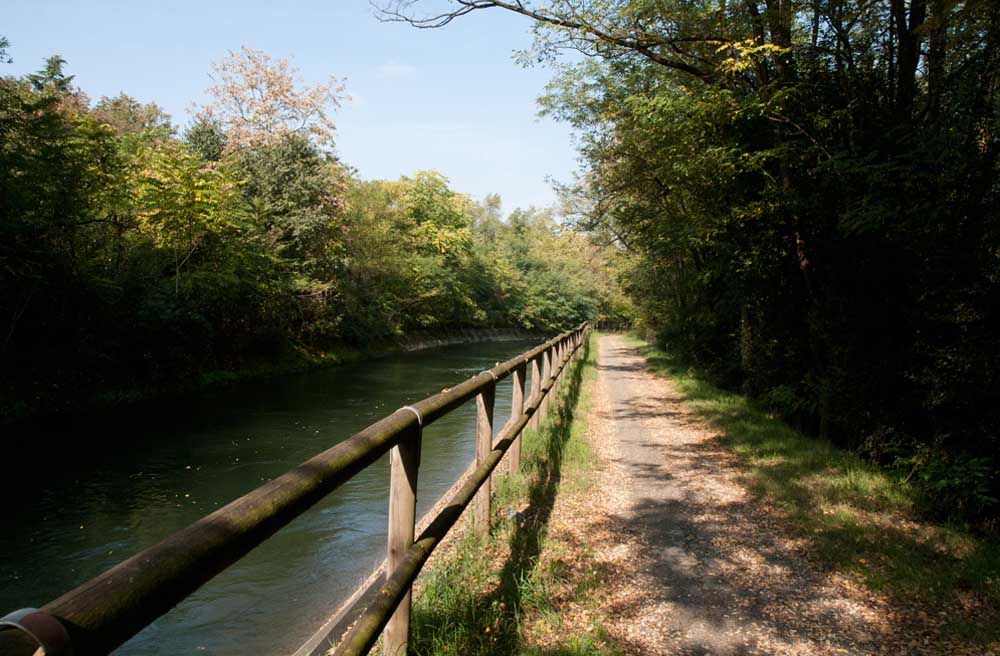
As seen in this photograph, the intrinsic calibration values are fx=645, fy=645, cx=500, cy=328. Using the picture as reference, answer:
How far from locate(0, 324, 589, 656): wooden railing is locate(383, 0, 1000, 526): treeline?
4.00 meters

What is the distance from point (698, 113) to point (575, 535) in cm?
579

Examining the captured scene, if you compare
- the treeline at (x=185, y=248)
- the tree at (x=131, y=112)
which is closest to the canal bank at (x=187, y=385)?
the treeline at (x=185, y=248)

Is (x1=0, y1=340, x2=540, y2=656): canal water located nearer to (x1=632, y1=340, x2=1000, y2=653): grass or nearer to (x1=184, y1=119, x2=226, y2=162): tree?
(x1=632, y1=340, x2=1000, y2=653): grass

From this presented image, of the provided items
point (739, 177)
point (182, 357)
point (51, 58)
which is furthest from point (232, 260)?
point (739, 177)

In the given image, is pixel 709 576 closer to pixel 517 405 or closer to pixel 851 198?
pixel 517 405

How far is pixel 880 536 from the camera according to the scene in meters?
4.81

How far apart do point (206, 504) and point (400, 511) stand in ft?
20.7

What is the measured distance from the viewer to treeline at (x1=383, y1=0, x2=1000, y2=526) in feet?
16.8

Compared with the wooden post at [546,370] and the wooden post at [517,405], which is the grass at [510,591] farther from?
the wooden post at [546,370]

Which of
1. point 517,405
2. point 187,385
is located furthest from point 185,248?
point 517,405

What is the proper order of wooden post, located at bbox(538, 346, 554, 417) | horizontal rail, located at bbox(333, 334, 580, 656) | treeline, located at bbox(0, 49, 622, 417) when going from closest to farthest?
1. horizontal rail, located at bbox(333, 334, 580, 656)
2. wooden post, located at bbox(538, 346, 554, 417)
3. treeline, located at bbox(0, 49, 622, 417)

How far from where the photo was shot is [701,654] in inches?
131

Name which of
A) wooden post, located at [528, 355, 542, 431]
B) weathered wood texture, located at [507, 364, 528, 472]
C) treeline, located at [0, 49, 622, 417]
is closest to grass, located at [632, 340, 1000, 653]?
weathered wood texture, located at [507, 364, 528, 472]

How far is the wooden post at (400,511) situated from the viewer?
2678 mm
